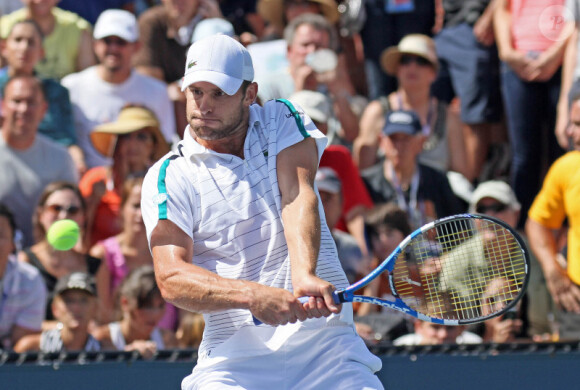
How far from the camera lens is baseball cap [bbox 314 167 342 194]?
6977 mm

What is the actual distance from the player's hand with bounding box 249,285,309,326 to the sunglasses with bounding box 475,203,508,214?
12.4 feet

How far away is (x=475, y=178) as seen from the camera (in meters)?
8.08

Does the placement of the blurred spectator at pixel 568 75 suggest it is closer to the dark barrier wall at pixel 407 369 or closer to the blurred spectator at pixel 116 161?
the dark barrier wall at pixel 407 369

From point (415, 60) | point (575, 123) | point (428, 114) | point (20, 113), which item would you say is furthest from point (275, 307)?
point (415, 60)

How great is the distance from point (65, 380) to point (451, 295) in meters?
1.97

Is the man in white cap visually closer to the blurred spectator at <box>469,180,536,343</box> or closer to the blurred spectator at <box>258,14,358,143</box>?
the blurred spectator at <box>469,180,536,343</box>

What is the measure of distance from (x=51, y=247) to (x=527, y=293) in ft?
10.1

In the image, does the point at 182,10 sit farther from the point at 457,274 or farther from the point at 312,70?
the point at 457,274

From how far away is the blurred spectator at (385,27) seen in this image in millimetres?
8516

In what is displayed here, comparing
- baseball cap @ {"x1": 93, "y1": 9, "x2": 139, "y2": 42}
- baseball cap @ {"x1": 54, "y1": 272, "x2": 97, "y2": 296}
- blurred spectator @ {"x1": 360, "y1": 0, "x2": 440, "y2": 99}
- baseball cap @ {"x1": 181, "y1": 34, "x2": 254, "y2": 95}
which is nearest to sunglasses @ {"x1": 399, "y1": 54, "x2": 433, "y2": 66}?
blurred spectator @ {"x1": 360, "y1": 0, "x2": 440, "y2": 99}

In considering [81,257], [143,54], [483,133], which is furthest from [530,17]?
[81,257]

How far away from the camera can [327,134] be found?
299 inches

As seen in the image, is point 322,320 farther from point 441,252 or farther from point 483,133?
point 483,133

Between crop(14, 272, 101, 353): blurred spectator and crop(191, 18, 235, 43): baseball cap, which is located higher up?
crop(191, 18, 235, 43): baseball cap
